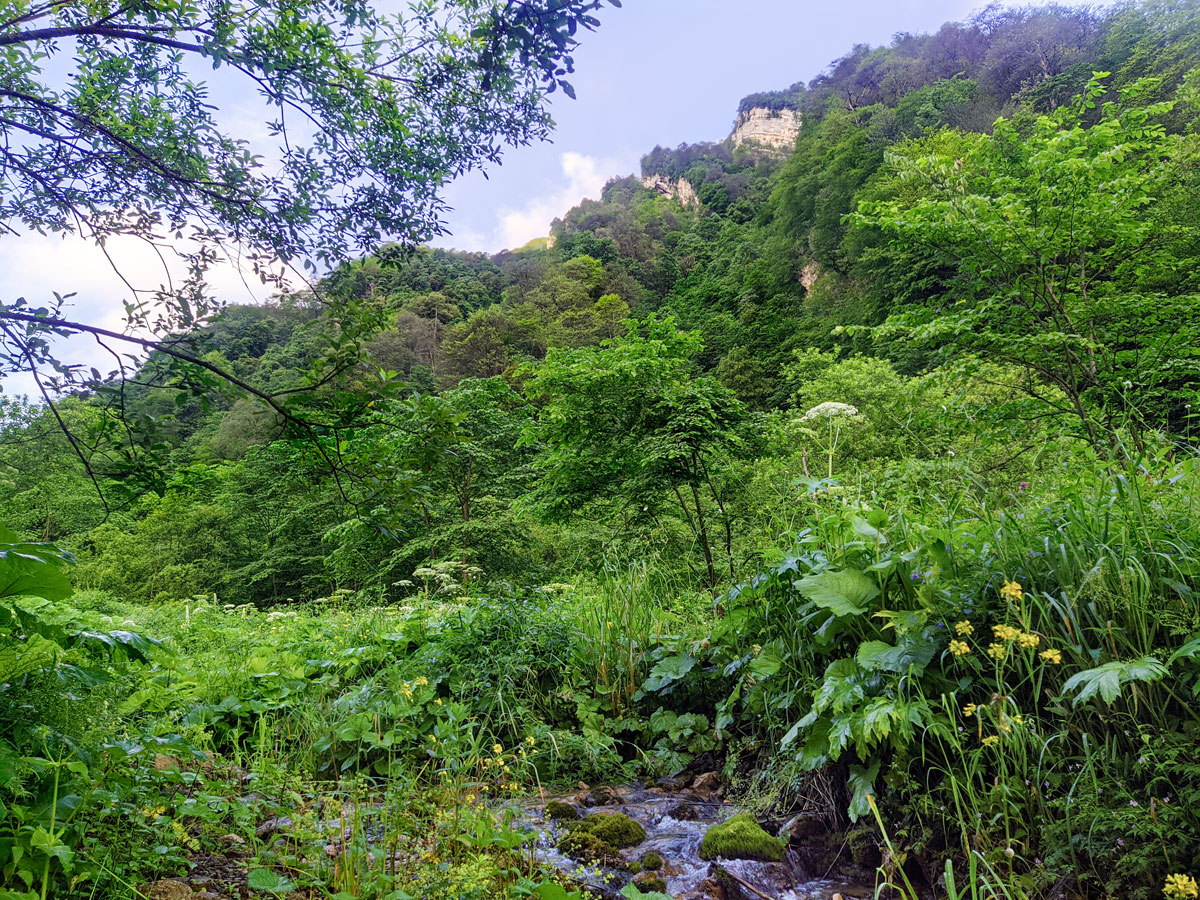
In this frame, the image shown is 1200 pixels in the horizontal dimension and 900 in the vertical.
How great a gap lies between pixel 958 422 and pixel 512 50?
6.63 meters

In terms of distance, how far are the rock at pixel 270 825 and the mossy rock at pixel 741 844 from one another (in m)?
1.40

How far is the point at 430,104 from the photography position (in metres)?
3.27

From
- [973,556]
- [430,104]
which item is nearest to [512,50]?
[430,104]

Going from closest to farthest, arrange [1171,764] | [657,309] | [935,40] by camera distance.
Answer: [1171,764] → [657,309] → [935,40]

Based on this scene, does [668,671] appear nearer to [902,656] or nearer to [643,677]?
[643,677]

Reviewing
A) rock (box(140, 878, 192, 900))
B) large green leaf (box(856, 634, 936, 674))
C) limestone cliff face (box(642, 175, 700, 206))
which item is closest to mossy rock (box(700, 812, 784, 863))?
large green leaf (box(856, 634, 936, 674))

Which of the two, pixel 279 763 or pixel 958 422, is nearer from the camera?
pixel 279 763

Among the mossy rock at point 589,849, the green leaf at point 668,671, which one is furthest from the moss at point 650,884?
the green leaf at point 668,671

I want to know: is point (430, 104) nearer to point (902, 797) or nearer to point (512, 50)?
point (512, 50)

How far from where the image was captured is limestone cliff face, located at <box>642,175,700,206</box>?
69.3 m

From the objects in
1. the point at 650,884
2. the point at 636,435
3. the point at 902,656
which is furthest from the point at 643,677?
the point at 636,435

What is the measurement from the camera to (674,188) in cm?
7469

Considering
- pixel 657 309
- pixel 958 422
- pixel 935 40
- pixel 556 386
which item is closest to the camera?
pixel 958 422

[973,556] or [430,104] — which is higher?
[430,104]
